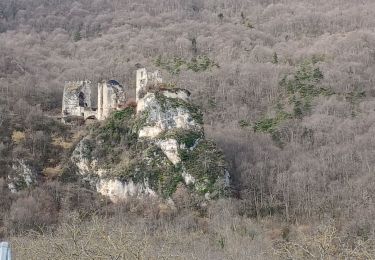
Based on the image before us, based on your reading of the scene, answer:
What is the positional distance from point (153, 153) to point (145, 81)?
28.5 ft

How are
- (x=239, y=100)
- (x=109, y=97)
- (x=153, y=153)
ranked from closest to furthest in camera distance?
1. (x=153, y=153)
2. (x=109, y=97)
3. (x=239, y=100)

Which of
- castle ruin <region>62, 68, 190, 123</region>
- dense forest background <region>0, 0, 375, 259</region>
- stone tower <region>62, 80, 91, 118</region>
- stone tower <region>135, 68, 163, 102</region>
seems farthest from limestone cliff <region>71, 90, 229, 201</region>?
stone tower <region>62, 80, 91, 118</region>

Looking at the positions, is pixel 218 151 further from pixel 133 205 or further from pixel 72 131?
pixel 72 131

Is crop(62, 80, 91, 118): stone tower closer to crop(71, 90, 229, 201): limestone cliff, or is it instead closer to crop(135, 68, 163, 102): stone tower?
crop(71, 90, 229, 201): limestone cliff

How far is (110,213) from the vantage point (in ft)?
142

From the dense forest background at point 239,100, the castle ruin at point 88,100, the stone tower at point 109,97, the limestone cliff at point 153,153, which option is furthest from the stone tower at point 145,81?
the dense forest background at point 239,100

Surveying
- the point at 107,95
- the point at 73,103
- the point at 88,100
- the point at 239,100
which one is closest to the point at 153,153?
the point at 107,95

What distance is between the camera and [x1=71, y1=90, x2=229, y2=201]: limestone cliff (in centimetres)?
4541

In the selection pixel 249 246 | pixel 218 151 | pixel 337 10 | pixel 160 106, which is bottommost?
pixel 249 246

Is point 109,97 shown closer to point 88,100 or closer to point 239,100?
point 88,100

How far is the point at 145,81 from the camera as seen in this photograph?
172 feet

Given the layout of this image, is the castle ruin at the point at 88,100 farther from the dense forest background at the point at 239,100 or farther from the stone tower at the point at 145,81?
the dense forest background at the point at 239,100

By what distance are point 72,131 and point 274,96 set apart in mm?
40048

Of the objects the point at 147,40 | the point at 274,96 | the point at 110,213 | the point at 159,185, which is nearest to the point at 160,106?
the point at 159,185
